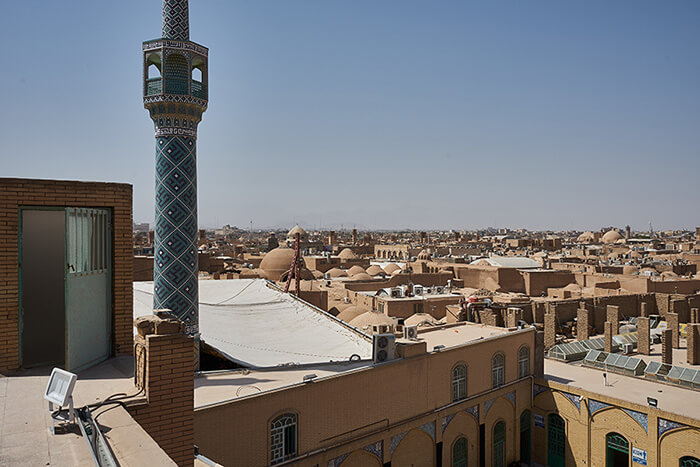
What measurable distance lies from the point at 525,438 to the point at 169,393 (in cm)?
1371

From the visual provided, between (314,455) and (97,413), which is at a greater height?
(97,413)

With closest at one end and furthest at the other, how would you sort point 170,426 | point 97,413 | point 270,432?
point 97,413, point 170,426, point 270,432

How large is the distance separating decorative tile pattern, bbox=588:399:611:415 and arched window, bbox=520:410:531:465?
1.91 meters

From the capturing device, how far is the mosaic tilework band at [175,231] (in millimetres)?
9664

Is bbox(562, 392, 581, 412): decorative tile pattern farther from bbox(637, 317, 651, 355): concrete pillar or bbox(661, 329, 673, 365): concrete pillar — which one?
bbox(637, 317, 651, 355): concrete pillar

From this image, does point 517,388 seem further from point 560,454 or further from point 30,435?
point 30,435

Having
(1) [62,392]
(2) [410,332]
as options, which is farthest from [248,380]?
(1) [62,392]

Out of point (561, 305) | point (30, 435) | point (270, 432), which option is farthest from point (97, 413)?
point (561, 305)

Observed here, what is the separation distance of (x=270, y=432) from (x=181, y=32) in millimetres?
7504

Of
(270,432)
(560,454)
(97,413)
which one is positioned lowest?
(560,454)

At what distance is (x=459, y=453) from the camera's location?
1299cm

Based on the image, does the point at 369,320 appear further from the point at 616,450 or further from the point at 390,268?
the point at 390,268

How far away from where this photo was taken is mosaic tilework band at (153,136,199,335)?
9.66 m

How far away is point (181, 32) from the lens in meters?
10.1
